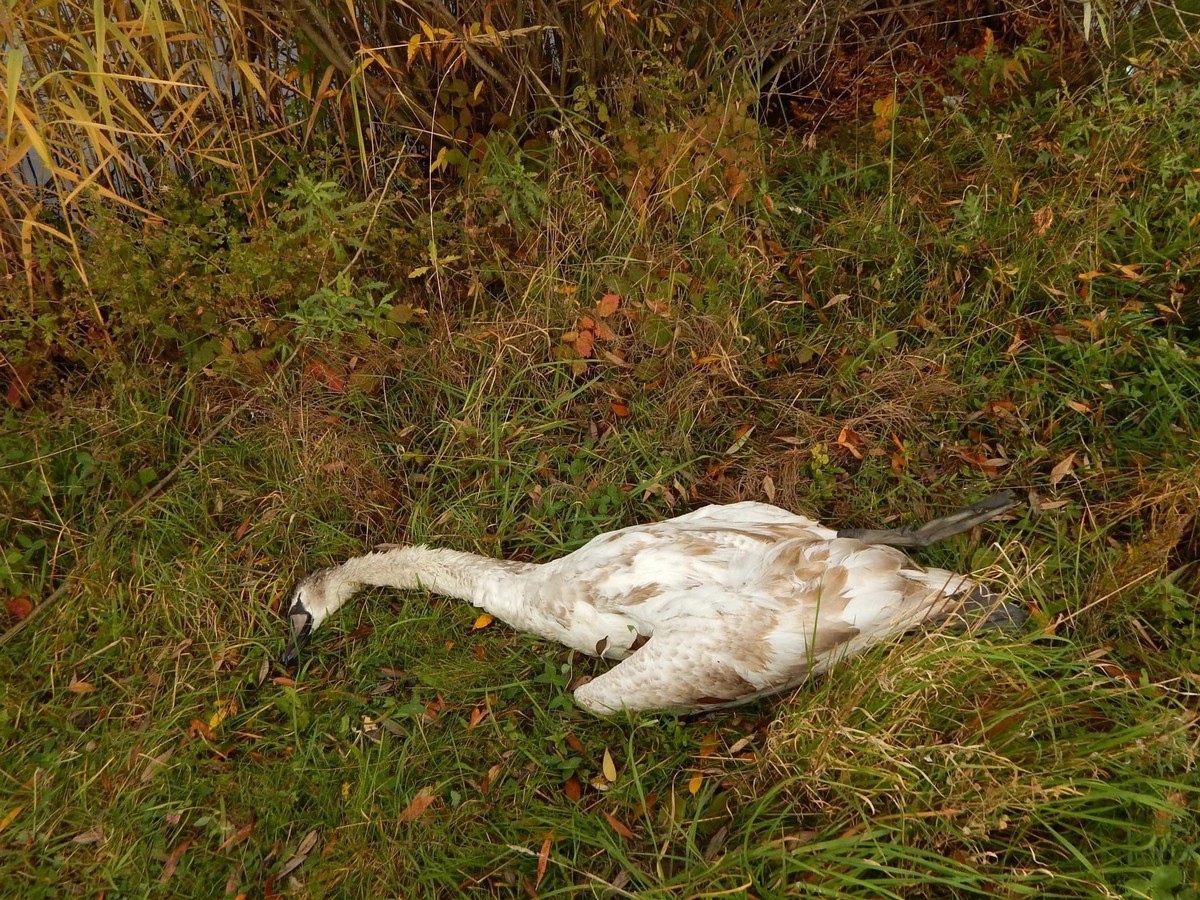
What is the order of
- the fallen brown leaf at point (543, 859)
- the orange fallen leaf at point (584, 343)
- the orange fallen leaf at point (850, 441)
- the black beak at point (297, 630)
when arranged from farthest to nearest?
the orange fallen leaf at point (584, 343)
the orange fallen leaf at point (850, 441)
the black beak at point (297, 630)
the fallen brown leaf at point (543, 859)

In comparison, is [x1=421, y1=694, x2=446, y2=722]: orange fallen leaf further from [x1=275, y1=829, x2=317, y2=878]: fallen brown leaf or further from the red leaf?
the red leaf

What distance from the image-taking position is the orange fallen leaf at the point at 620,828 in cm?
263

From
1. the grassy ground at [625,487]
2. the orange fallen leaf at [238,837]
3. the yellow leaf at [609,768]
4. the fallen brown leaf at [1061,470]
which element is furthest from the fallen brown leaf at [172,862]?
the fallen brown leaf at [1061,470]

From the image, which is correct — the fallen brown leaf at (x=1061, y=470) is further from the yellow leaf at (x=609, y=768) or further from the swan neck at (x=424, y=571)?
the swan neck at (x=424, y=571)

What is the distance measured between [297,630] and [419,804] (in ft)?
3.19

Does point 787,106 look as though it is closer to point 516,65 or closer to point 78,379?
point 516,65

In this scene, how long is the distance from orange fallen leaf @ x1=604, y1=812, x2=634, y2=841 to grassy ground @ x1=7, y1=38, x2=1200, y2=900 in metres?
0.01

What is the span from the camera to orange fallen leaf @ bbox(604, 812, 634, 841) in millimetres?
2631

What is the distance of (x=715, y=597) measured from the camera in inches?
103

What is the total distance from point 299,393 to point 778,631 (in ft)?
8.76

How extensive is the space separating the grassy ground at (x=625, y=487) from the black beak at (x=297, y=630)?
0.10m

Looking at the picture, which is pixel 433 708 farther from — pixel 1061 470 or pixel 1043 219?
pixel 1043 219

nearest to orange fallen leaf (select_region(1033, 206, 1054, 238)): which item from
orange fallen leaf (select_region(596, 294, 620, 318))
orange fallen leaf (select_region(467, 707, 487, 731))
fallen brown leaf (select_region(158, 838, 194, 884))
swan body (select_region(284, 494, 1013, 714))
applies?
swan body (select_region(284, 494, 1013, 714))

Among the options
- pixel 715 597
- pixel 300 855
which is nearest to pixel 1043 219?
pixel 715 597
